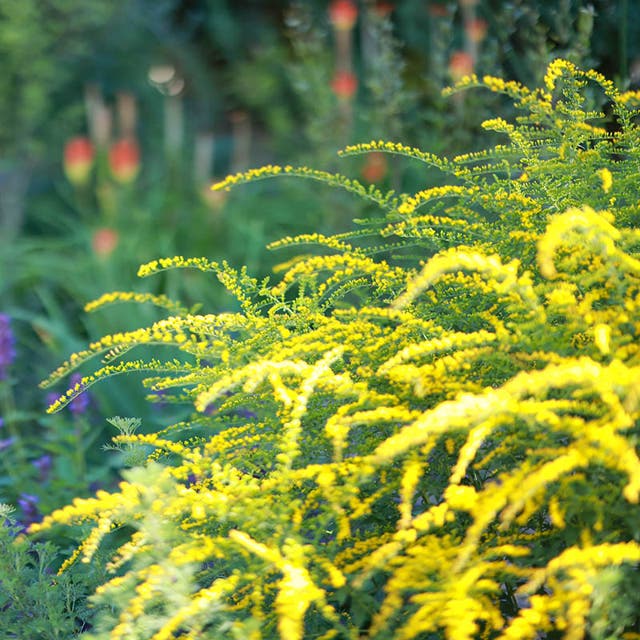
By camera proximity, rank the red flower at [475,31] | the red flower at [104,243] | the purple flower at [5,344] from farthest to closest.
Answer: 1. the red flower at [475,31]
2. the red flower at [104,243]
3. the purple flower at [5,344]

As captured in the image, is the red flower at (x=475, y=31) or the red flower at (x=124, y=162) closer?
the red flower at (x=475, y=31)

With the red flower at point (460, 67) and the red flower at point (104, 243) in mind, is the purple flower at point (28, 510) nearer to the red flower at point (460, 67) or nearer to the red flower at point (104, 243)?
the red flower at point (104, 243)

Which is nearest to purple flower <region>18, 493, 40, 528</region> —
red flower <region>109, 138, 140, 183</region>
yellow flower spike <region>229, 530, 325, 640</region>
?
yellow flower spike <region>229, 530, 325, 640</region>

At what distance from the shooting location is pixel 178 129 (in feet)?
23.2

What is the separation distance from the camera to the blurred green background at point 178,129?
392 cm

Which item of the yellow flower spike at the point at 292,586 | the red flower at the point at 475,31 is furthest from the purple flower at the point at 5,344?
the red flower at the point at 475,31

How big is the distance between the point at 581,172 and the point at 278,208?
13.8 ft

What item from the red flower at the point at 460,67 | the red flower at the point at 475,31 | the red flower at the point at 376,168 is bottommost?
the red flower at the point at 376,168

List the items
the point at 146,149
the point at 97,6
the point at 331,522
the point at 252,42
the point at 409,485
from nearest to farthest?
the point at 409,485
the point at 331,522
the point at 97,6
the point at 146,149
the point at 252,42

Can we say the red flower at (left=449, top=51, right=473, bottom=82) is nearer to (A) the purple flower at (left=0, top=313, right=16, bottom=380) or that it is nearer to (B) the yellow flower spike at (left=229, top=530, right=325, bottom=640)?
(A) the purple flower at (left=0, top=313, right=16, bottom=380)

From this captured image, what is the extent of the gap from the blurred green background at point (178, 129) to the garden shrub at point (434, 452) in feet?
2.84

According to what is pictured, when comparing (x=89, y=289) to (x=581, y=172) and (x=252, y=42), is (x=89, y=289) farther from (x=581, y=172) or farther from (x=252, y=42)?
(x=252, y=42)

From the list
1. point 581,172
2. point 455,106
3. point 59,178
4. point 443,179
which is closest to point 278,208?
point 455,106

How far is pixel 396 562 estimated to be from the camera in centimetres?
146
